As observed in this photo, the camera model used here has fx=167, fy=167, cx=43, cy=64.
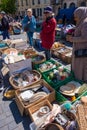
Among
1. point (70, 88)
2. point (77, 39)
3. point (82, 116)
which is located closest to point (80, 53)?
point (77, 39)

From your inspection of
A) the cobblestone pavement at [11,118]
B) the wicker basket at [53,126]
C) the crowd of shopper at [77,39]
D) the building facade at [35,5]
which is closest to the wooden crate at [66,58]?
the crowd of shopper at [77,39]

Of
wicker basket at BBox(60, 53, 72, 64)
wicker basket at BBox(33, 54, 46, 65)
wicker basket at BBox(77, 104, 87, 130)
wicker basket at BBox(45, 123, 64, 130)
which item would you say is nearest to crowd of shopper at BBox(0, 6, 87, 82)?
wicker basket at BBox(33, 54, 46, 65)

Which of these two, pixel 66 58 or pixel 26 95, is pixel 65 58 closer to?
pixel 66 58

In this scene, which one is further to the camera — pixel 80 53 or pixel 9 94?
pixel 9 94

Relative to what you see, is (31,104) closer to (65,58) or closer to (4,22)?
(65,58)

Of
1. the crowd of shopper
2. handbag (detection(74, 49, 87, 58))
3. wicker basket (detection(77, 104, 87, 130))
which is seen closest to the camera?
wicker basket (detection(77, 104, 87, 130))

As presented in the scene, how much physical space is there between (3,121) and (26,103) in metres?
0.51

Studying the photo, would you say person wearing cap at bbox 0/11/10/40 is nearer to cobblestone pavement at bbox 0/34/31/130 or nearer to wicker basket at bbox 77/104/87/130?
cobblestone pavement at bbox 0/34/31/130

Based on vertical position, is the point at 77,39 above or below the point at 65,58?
above

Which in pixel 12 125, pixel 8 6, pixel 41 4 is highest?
pixel 41 4

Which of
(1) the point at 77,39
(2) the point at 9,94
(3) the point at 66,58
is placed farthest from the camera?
(3) the point at 66,58

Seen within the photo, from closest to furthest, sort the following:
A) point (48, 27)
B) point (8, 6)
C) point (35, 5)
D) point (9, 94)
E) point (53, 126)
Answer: point (53, 126)
point (9, 94)
point (48, 27)
point (8, 6)
point (35, 5)

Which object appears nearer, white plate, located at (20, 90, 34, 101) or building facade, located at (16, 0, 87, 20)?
white plate, located at (20, 90, 34, 101)

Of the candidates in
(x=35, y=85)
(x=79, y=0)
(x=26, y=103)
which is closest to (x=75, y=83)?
(x=35, y=85)
